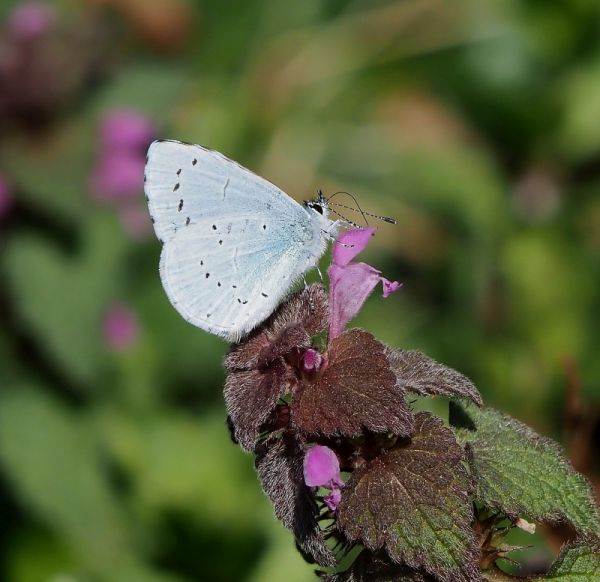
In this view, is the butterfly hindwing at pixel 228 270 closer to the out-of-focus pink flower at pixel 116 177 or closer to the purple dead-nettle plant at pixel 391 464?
the purple dead-nettle plant at pixel 391 464

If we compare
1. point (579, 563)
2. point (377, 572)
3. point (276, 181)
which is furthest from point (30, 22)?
point (579, 563)

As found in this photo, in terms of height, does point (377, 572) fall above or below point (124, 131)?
above

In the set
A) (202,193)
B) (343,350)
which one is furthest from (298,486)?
(202,193)

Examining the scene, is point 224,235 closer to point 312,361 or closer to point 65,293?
point 312,361

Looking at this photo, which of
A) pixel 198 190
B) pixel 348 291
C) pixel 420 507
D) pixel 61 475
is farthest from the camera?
pixel 61 475

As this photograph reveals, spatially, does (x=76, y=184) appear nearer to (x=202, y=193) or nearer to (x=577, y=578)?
(x=202, y=193)

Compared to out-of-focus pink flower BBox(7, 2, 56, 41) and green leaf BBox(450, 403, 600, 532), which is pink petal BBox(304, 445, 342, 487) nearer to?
green leaf BBox(450, 403, 600, 532)

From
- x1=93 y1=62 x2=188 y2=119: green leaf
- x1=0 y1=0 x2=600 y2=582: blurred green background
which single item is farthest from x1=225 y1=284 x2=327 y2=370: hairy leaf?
x1=93 y1=62 x2=188 y2=119: green leaf
